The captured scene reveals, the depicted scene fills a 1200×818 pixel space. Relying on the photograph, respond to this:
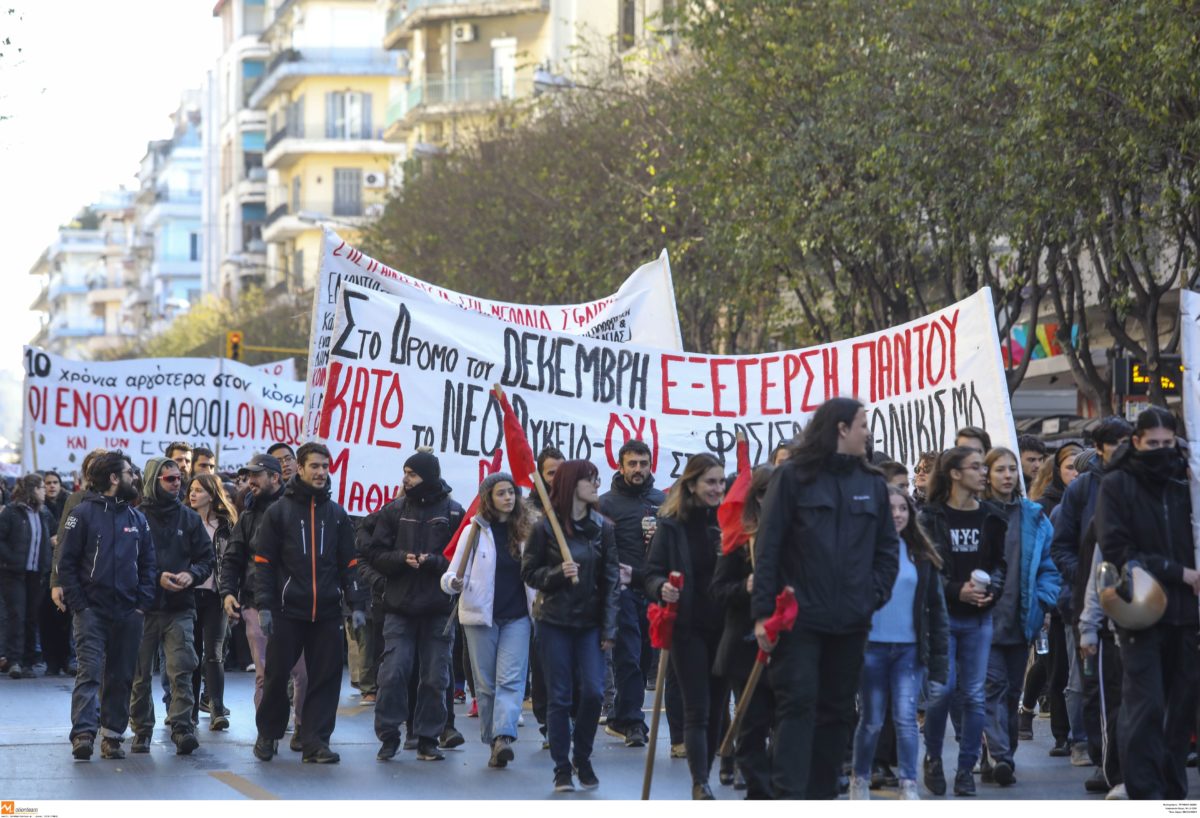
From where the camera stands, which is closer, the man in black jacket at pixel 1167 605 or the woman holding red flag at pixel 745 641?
the man in black jacket at pixel 1167 605

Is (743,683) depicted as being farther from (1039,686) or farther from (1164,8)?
(1164,8)

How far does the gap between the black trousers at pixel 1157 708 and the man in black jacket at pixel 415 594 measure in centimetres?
426

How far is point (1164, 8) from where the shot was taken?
17000mm

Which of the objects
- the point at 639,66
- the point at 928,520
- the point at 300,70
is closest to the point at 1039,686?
the point at 928,520

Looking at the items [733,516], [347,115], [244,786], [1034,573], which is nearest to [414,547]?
[244,786]

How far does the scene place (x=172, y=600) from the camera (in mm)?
12367

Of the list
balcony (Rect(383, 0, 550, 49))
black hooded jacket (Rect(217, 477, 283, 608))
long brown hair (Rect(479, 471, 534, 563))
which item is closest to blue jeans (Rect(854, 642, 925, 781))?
long brown hair (Rect(479, 471, 534, 563))

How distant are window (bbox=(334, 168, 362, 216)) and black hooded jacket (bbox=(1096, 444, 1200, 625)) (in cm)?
7456

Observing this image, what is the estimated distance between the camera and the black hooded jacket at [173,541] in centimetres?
1232

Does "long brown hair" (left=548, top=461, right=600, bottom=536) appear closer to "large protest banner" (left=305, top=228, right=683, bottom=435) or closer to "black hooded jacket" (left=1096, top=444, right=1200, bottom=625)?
"black hooded jacket" (left=1096, top=444, right=1200, bottom=625)

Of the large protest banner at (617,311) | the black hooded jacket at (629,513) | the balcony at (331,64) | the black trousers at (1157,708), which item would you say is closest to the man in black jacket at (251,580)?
the black hooded jacket at (629,513)

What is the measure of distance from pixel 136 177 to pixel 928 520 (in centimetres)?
13558

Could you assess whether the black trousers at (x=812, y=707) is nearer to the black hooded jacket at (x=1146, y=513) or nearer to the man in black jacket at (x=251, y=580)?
the black hooded jacket at (x=1146, y=513)

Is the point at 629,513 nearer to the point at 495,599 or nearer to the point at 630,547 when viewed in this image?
the point at 630,547
